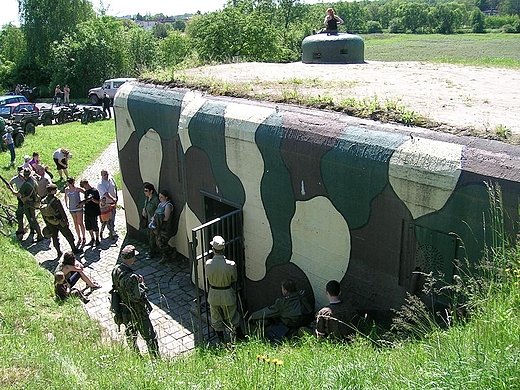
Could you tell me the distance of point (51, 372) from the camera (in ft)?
15.6

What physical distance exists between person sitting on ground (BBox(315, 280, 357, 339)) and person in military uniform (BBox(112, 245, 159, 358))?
5.98 feet

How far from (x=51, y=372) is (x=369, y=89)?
5.99 metres

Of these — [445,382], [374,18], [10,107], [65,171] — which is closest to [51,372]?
A: [445,382]

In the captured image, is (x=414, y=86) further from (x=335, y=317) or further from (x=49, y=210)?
(x=49, y=210)

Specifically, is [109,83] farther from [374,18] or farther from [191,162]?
[374,18]

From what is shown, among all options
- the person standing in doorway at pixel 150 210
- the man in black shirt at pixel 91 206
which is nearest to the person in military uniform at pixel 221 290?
the person standing in doorway at pixel 150 210

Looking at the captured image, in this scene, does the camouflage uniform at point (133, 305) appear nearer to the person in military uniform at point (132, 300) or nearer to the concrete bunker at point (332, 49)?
the person in military uniform at point (132, 300)

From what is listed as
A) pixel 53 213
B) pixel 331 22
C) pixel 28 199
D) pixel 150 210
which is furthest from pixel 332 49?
pixel 28 199

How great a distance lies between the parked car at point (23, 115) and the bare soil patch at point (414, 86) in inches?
429

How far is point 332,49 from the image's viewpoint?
12852 millimetres

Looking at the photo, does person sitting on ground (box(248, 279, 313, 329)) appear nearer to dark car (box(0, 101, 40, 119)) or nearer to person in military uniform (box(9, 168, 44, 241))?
person in military uniform (box(9, 168, 44, 241))

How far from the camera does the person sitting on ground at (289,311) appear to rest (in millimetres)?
6750

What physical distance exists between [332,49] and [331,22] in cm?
78

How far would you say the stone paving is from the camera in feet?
25.5
